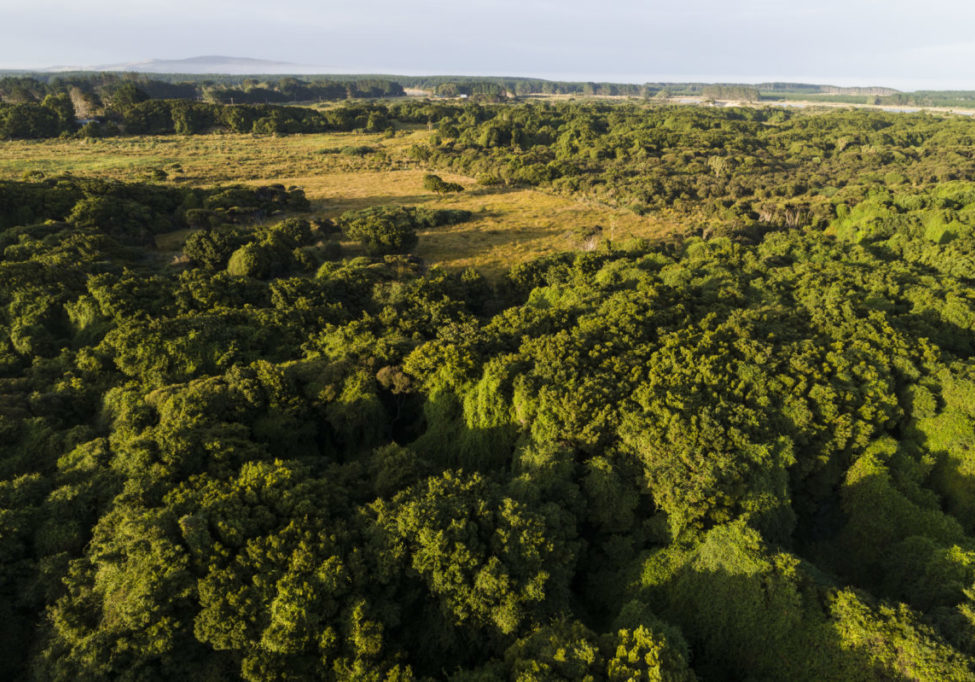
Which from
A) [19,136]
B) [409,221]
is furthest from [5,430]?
[19,136]

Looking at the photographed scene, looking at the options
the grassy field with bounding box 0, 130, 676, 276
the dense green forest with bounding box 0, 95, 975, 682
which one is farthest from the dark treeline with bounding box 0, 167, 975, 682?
the grassy field with bounding box 0, 130, 676, 276

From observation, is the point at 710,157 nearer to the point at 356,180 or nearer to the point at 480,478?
the point at 356,180

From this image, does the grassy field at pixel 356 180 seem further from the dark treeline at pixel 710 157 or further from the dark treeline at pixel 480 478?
the dark treeline at pixel 480 478

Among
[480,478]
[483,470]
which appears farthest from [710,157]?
[480,478]

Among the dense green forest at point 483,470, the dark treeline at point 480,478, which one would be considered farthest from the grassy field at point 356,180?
the dark treeline at point 480,478

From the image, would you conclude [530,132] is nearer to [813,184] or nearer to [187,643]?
[813,184]

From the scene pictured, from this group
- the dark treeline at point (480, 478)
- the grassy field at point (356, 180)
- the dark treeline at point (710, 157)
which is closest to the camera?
the dark treeline at point (480, 478)

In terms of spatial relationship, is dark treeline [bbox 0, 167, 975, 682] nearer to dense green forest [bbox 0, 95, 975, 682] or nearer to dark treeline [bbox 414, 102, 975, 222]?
dense green forest [bbox 0, 95, 975, 682]
